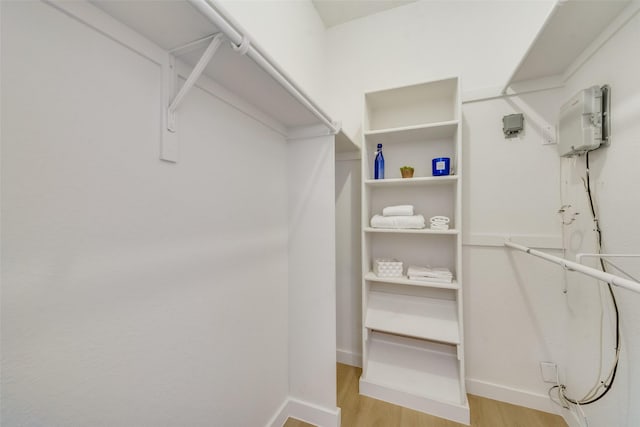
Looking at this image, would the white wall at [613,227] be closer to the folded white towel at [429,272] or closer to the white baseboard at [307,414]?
the folded white towel at [429,272]

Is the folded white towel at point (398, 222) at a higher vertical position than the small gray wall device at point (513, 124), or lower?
lower

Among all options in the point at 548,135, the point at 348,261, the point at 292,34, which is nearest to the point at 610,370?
the point at 548,135

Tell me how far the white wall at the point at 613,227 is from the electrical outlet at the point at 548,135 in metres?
0.19

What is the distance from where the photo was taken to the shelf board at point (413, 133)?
151 cm

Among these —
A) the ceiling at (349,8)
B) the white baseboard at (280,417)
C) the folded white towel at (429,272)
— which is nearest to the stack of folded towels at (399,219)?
the folded white towel at (429,272)

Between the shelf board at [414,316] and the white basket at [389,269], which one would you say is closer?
the shelf board at [414,316]

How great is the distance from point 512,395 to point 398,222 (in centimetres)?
138

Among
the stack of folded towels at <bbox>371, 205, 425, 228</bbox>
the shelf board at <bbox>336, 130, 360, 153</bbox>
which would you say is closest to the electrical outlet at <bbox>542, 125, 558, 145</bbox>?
the stack of folded towels at <bbox>371, 205, 425, 228</bbox>

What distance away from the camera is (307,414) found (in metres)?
1.41

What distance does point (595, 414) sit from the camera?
1.16m

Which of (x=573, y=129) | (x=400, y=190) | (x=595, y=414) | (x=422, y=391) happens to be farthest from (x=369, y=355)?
(x=573, y=129)

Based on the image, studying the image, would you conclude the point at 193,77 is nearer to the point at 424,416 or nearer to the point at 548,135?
the point at 548,135

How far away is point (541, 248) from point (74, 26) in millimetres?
2363

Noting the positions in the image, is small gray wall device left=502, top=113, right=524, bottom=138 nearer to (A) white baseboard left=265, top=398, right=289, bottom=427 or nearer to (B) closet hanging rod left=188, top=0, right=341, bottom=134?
(B) closet hanging rod left=188, top=0, right=341, bottom=134
